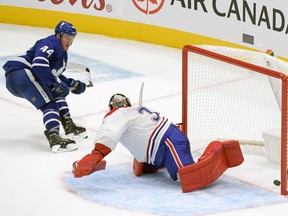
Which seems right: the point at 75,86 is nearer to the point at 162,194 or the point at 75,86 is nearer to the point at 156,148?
the point at 156,148

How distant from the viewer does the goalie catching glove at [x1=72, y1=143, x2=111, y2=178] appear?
512 centimetres

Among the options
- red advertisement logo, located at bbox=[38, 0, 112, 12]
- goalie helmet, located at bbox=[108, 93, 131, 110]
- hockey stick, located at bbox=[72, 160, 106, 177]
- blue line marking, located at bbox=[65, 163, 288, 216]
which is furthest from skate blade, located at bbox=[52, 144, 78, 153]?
red advertisement logo, located at bbox=[38, 0, 112, 12]

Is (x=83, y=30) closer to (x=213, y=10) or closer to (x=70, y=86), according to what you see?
(x=213, y=10)

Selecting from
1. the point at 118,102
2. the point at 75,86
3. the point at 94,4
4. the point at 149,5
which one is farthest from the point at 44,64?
the point at 94,4

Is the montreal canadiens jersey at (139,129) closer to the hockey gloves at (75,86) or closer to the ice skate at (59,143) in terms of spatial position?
the ice skate at (59,143)

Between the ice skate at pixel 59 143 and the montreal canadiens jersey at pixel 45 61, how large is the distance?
13.3 inches

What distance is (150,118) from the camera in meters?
5.40

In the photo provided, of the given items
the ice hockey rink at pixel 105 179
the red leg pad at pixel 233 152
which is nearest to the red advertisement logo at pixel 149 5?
the ice hockey rink at pixel 105 179

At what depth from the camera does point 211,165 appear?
205 inches

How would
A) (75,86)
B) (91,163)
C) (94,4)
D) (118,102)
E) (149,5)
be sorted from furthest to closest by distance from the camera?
(94,4)
(149,5)
(75,86)
(118,102)
(91,163)

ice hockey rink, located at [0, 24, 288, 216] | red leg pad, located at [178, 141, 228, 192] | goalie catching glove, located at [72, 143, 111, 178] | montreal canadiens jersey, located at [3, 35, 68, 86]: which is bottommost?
ice hockey rink, located at [0, 24, 288, 216]

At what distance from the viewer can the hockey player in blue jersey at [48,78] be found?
6.07 m

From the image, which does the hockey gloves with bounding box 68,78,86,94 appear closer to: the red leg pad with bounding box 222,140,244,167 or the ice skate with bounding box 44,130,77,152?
the ice skate with bounding box 44,130,77,152

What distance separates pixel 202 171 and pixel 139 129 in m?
0.44
